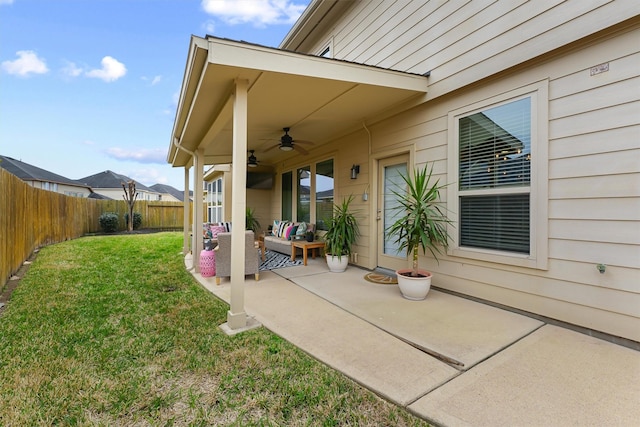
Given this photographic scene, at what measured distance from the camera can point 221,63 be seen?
2.55 metres

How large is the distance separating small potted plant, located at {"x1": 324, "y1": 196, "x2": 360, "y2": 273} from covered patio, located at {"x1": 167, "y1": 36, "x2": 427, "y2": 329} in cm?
170

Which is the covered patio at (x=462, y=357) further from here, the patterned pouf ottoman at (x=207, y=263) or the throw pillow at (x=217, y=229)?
the throw pillow at (x=217, y=229)

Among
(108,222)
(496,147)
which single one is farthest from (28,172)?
(496,147)

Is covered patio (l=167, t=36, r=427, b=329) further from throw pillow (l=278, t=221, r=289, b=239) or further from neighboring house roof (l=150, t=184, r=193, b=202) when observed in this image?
neighboring house roof (l=150, t=184, r=193, b=202)

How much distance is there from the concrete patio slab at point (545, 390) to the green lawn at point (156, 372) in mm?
344

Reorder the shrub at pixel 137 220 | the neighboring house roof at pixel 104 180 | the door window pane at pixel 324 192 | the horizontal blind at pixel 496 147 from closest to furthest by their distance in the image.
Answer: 1. the horizontal blind at pixel 496 147
2. the door window pane at pixel 324 192
3. the shrub at pixel 137 220
4. the neighboring house roof at pixel 104 180

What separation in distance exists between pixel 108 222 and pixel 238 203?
42.4 feet

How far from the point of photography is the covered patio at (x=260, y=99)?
2746mm

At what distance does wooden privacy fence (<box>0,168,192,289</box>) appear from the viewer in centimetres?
418

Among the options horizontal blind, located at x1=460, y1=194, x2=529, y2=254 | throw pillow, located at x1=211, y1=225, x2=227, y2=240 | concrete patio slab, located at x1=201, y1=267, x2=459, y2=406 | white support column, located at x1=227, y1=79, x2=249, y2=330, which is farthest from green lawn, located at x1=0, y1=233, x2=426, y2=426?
throw pillow, located at x1=211, y1=225, x2=227, y2=240

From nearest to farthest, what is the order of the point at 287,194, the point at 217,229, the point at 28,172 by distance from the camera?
the point at 217,229, the point at 287,194, the point at 28,172

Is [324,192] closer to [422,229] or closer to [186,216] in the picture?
[422,229]

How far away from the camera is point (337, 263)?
16.4 ft

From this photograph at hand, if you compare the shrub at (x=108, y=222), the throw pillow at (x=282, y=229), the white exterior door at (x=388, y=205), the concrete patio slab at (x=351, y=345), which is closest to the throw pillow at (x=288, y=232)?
the throw pillow at (x=282, y=229)
